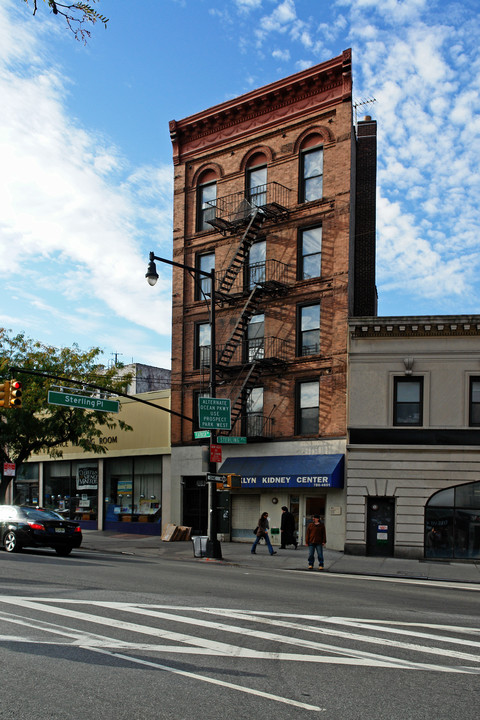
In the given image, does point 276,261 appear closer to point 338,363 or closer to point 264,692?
point 338,363

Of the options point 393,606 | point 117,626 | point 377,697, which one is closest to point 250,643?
point 117,626

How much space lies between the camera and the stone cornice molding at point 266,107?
28.8 meters

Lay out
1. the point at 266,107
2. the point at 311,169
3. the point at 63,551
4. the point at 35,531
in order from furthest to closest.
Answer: the point at 266,107
the point at 311,169
the point at 63,551
the point at 35,531

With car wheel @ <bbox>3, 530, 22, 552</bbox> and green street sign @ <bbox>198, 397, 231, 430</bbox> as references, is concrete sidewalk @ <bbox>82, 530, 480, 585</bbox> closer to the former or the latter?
green street sign @ <bbox>198, 397, 231, 430</bbox>

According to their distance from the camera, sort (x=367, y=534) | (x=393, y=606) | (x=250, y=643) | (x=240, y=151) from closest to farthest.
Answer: (x=250, y=643)
(x=393, y=606)
(x=367, y=534)
(x=240, y=151)

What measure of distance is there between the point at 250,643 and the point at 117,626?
71.6 inches

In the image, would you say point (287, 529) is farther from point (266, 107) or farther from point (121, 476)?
point (266, 107)

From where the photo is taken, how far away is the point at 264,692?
645 cm

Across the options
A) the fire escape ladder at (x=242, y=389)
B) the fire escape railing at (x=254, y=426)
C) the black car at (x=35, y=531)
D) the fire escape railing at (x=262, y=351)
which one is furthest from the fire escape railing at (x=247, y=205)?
the black car at (x=35, y=531)

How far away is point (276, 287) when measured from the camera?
95.0 feet

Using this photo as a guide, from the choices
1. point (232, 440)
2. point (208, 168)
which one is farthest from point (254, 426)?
point (208, 168)

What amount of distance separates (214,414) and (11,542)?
7.22 meters

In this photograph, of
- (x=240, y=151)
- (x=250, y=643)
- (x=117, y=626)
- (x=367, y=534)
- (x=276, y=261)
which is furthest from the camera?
(x=240, y=151)

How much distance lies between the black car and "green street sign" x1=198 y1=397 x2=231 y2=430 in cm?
501
